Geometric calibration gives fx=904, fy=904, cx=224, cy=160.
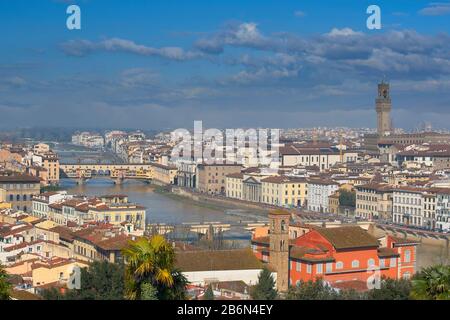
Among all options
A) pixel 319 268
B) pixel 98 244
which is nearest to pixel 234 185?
pixel 98 244

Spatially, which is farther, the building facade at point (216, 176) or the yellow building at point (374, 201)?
the building facade at point (216, 176)

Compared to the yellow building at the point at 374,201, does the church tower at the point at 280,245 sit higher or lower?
higher

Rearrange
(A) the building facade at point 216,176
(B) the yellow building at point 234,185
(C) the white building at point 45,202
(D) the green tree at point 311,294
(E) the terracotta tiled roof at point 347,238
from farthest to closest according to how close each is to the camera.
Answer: (A) the building facade at point 216,176
(B) the yellow building at point 234,185
(C) the white building at point 45,202
(E) the terracotta tiled roof at point 347,238
(D) the green tree at point 311,294

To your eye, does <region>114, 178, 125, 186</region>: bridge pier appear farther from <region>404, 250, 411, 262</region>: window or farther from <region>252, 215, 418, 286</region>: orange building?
<region>252, 215, 418, 286</region>: orange building

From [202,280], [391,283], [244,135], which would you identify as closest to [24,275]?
[202,280]

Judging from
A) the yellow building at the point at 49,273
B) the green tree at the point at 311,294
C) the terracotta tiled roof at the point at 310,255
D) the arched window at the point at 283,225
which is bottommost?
the yellow building at the point at 49,273

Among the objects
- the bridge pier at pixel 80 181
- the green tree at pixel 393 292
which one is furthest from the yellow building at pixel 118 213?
the bridge pier at pixel 80 181

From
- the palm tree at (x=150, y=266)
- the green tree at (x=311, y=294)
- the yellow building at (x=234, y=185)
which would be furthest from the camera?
the yellow building at (x=234, y=185)

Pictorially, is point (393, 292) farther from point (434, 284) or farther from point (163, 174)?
point (163, 174)

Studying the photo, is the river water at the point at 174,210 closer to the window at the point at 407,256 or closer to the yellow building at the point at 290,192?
the yellow building at the point at 290,192
